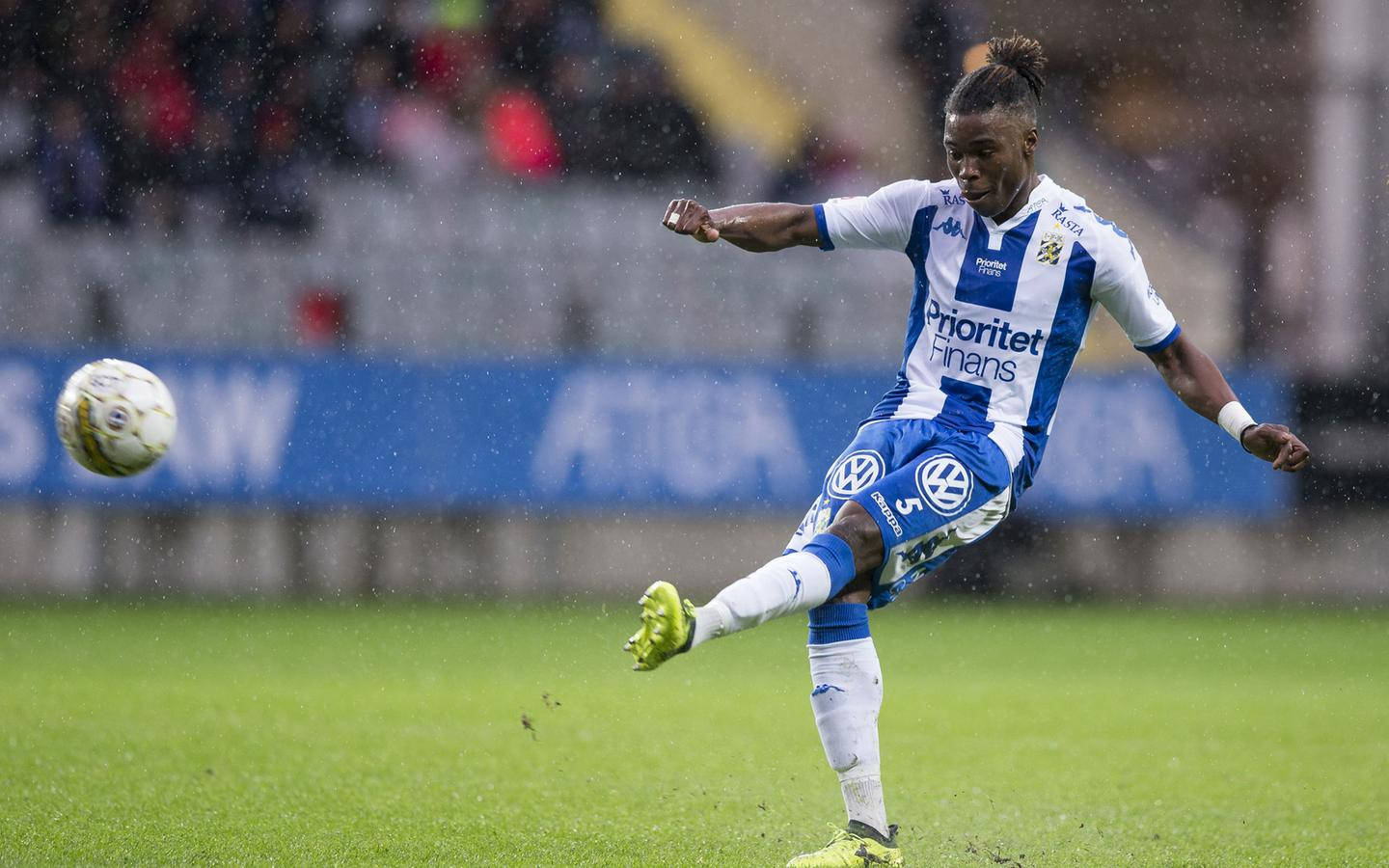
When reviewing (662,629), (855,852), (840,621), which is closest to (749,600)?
(662,629)

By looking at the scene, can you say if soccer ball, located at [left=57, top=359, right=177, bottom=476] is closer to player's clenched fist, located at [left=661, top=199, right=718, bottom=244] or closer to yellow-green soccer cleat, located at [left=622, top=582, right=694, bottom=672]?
player's clenched fist, located at [left=661, top=199, right=718, bottom=244]

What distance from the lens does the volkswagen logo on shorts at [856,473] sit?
15.5ft

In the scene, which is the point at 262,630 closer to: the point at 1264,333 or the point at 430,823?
the point at 430,823

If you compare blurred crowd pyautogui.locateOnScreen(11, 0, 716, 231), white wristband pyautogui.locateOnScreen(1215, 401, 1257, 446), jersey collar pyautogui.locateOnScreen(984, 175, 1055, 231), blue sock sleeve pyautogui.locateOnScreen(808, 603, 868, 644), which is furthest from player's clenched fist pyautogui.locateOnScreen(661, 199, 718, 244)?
blurred crowd pyautogui.locateOnScreen(11, 0, 716, 231)

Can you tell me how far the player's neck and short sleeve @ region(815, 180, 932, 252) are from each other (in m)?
0.26

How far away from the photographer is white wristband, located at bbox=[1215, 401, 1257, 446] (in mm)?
4832

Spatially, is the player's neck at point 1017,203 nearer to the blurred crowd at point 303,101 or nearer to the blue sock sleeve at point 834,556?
the blue sock sleeve at point 834,556

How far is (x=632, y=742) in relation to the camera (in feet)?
22.9

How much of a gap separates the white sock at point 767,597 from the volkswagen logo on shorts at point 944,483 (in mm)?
432

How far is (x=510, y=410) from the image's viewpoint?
1198 cm

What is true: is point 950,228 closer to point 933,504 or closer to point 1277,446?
point 933,504

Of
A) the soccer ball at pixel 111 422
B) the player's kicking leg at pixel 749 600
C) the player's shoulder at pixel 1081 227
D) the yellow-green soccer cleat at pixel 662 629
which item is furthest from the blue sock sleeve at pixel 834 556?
the soccer ball at pixel 111 422

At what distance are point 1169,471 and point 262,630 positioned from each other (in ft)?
21.9

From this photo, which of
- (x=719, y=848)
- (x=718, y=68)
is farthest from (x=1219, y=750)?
(x=718, y=68)
